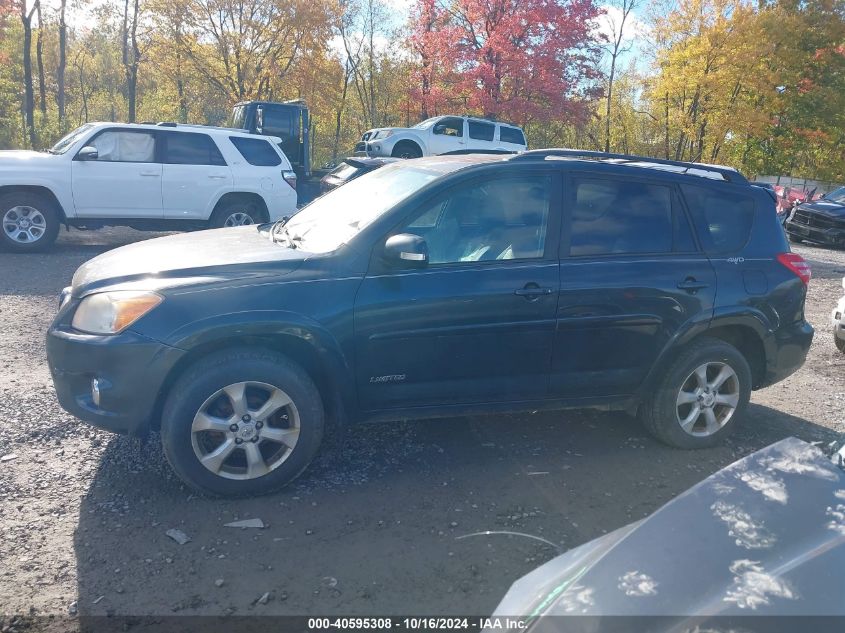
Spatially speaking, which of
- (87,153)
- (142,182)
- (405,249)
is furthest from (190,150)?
(405,249)

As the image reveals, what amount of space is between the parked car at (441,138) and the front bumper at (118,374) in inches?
636

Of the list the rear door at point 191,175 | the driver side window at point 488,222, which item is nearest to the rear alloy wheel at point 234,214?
the rear door at point 191,175

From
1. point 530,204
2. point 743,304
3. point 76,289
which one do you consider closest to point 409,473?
point 530,204

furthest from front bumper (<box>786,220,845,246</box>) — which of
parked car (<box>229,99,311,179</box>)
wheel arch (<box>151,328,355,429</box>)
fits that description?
wheel arch (<box>151,328,355,429</box>)

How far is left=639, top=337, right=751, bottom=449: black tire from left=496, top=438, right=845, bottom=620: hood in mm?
2115

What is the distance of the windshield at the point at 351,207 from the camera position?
407 cm

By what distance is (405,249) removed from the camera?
12.2 ft

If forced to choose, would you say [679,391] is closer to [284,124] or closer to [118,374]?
[118,374]

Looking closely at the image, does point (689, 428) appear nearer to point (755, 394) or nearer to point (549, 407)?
point (549, 407)

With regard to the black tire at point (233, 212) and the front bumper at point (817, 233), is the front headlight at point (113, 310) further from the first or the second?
the front bumper at point (817, 233)

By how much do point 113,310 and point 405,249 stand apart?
150cm

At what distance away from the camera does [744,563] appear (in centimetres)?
183

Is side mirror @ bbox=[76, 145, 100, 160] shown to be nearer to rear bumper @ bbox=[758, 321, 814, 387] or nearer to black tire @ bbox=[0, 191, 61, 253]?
black tire @ bbox=[0, 191, 61, 253]

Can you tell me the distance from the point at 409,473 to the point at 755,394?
3398 millimetres
